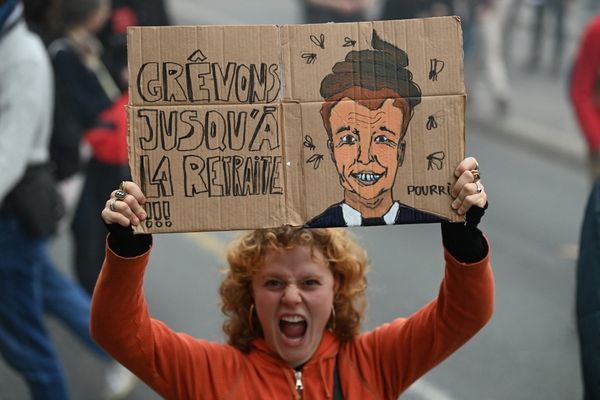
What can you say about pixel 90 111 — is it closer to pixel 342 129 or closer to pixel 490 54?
pixel 342 129

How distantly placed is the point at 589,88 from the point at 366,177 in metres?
3.68

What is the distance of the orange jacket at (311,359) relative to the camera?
9.56ft

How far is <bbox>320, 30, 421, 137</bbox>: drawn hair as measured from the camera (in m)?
2.79

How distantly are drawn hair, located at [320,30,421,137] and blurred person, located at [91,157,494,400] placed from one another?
36cm

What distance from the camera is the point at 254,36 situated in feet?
9.18

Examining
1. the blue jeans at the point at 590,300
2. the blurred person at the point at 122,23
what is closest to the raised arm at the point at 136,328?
the blue jeans at the point at 590,300

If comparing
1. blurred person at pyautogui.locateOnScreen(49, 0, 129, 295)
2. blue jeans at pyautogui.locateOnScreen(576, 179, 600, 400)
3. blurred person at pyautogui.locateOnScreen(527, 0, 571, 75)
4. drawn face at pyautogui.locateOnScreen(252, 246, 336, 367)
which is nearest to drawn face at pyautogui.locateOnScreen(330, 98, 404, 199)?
drawn face at pyautogui.locateOnScreen(252, 246, 336, 367)

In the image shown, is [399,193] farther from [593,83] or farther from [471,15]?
[471,15]

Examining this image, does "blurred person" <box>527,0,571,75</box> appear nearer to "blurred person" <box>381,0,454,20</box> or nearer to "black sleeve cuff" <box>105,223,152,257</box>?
"blurred person" <box>381,0,454,20</box>

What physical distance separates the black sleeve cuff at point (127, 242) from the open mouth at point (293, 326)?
508mm

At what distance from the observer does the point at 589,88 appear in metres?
6.13

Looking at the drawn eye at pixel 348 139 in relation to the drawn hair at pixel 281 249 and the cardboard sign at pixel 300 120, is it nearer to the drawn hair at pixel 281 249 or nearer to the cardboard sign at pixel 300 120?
the cardboard sign at pixel 300 120

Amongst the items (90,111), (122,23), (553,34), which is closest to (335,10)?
(553,34)

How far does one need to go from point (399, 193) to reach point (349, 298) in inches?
23.4
